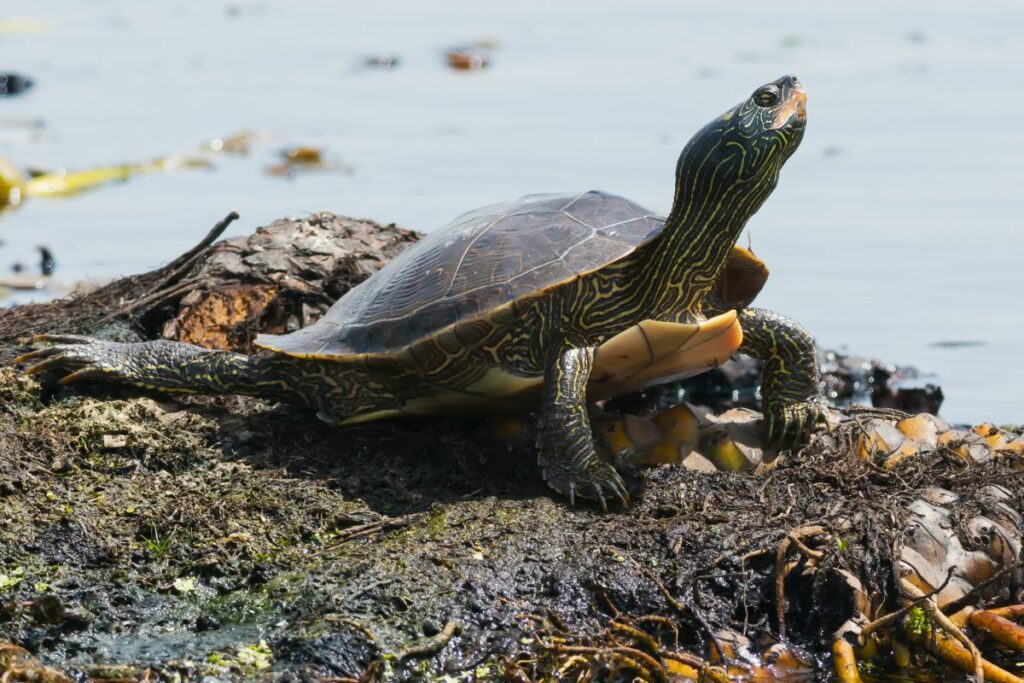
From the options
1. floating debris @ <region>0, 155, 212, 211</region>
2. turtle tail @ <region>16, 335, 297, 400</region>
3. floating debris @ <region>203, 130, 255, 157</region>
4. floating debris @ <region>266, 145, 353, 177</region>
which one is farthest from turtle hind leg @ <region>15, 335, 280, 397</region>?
floating debris @ <region>203, 130, 255, 157</region>

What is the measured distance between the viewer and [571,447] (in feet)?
18.2

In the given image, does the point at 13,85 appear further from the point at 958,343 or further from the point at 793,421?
the point at 793,421

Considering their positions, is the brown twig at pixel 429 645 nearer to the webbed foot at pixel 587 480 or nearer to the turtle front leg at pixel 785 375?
the webbed foot at pixel 587 480

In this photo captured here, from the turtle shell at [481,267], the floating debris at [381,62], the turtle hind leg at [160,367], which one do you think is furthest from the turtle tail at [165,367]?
the floating debris at [381,62]

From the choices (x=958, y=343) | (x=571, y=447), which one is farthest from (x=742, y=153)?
(x=958, y=343)

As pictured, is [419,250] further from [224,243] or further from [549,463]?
[224,243]

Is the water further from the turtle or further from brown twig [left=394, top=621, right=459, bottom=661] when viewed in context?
brown twig [left=394, top=621, right=459, bottom=661]

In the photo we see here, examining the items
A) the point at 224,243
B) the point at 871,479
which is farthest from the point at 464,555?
the point at 224,243

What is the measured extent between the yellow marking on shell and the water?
298cm

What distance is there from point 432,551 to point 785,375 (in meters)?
1.98

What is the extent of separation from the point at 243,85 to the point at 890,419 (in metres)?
13.8

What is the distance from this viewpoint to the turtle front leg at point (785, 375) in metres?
6.16

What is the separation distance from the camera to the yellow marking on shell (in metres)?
5.89

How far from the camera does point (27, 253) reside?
12.1 m
